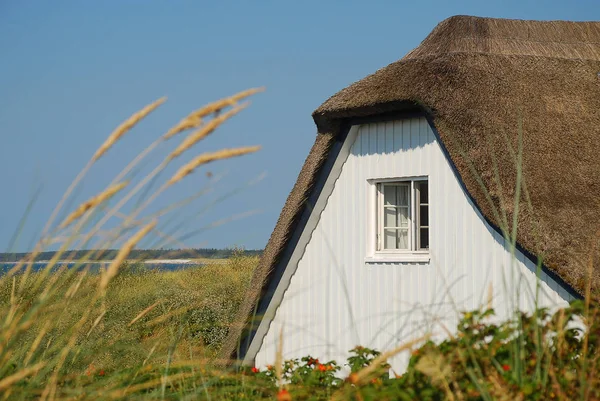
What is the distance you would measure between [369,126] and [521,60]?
2.07m

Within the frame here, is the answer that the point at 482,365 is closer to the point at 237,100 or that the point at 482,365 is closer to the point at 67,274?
the point at 237,100

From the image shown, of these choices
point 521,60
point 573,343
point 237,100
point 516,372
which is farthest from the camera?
point 521,60

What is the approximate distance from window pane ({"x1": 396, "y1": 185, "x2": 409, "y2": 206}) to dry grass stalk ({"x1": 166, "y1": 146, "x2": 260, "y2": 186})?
6.66 metres

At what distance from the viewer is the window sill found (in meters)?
8.66

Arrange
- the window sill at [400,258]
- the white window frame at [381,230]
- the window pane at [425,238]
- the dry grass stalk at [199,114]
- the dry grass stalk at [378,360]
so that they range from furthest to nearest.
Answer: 1. the window pane at [425,238]
2. the white window frame at [381,230]
3. the window sill at [400,258]
4. the dry grass stalk at [199,114]
5. the dry grass stalk at [378,360]

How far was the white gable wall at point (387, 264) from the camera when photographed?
8.09 m

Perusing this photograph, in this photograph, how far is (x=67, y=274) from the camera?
2.94m

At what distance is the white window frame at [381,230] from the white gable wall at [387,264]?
2.3 inches

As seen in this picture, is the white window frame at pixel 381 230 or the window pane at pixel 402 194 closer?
the white window frame at pixel 381 230

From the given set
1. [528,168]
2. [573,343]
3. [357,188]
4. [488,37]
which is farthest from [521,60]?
[573,343]

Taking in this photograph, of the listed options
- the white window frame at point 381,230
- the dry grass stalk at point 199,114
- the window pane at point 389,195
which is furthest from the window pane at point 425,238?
the dry grass stalk at point 199,114

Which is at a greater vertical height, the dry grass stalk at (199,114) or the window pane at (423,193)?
the window pane at (423,193)

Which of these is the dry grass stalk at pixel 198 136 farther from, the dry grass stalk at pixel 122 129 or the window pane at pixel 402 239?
the window pane at pixel 402 239

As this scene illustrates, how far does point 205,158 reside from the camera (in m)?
2.62
